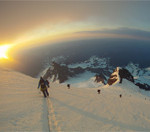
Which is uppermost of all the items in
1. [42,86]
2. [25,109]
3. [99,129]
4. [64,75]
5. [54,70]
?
[54,70]

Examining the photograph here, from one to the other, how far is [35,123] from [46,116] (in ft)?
2.68

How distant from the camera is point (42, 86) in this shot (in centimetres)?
848

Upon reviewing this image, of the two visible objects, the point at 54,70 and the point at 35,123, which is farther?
the point at 54,70

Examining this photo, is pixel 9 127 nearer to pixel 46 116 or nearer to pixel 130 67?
pixel 46 116

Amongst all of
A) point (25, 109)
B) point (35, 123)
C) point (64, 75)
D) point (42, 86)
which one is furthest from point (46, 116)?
point (64, 75)

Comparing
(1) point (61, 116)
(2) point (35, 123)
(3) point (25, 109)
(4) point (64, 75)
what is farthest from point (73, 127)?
(4) point (64, 75)

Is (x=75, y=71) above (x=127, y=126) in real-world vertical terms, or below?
above

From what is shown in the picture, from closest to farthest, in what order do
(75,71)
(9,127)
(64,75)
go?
(9,127) → (64,75) → (75,71)

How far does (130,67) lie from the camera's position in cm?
19612

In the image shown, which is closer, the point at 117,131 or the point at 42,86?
the point at 117,131

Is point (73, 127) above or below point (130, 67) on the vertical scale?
below

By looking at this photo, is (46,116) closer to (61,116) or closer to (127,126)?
(61,116)

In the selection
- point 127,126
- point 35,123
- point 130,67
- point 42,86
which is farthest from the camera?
point 130,67

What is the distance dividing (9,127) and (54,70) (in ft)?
516
